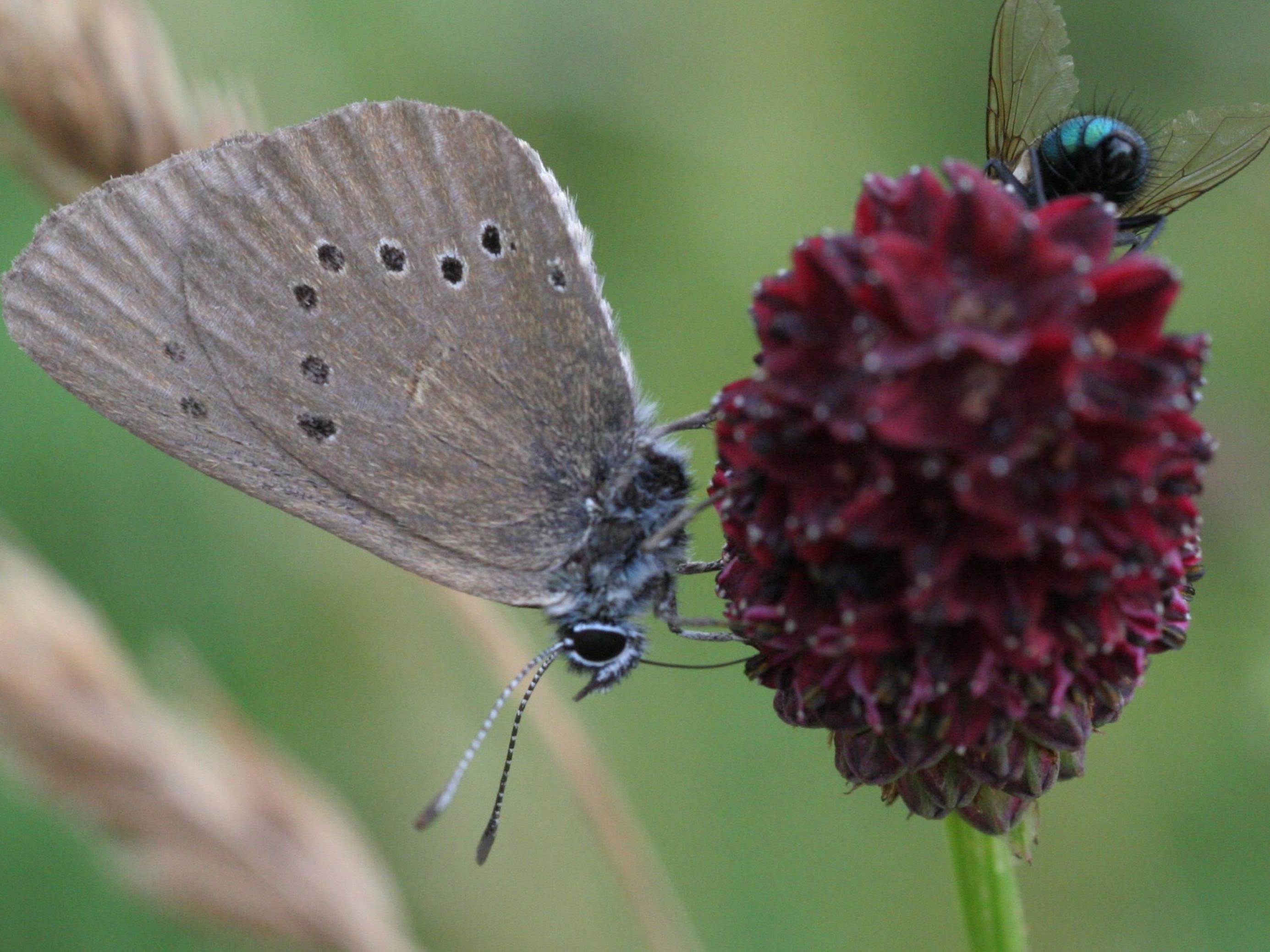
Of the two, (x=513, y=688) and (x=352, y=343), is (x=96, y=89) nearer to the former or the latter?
(x=352, y=343)

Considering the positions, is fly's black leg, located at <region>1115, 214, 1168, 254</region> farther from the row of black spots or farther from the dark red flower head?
the row of black spots

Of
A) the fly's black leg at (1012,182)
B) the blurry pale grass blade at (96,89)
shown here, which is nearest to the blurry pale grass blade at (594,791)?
the blurry pale grass blade at (96,89)

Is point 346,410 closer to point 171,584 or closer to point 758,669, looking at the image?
point 758,669

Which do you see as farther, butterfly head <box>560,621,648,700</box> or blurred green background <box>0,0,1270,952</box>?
blurred green background <box>0,0,1270,952</box>

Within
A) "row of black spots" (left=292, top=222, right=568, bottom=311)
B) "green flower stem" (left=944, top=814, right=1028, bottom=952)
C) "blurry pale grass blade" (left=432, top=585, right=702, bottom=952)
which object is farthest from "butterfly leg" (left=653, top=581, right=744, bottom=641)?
"row of black spots" (left=292, top=222, right=568, bottom=311)

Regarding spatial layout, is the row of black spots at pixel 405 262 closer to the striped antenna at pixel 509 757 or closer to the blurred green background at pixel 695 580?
the striped antenna at pixel 509 757

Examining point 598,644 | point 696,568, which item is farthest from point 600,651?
point 696,568
